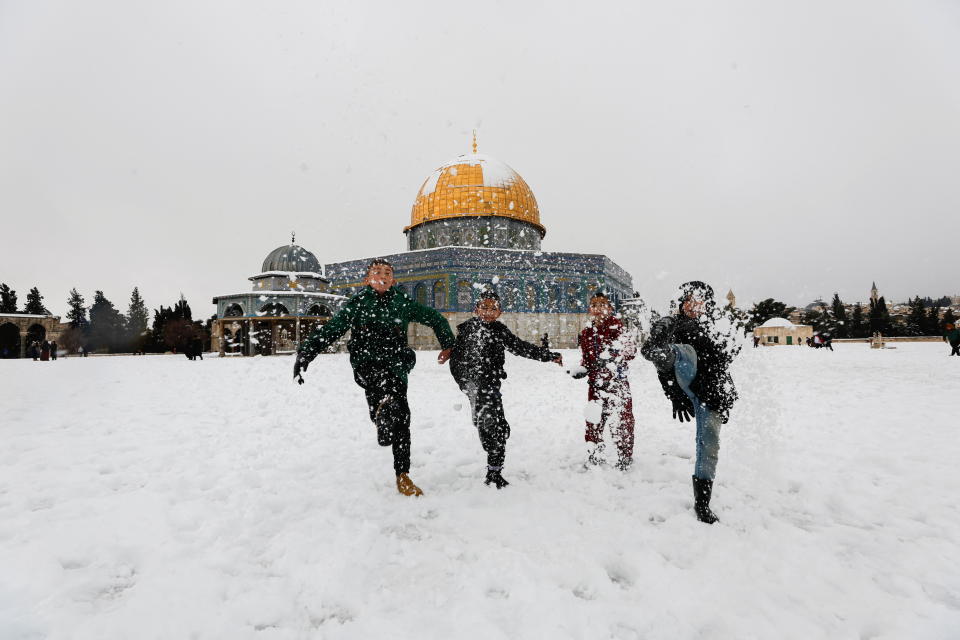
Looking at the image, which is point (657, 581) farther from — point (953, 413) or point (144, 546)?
point (953, 413)

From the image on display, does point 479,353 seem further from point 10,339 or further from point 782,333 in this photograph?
point 782,333

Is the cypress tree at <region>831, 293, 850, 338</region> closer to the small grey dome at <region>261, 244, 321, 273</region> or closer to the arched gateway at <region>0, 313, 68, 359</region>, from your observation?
the small grey dome at <region>261, 244, 321, 273</region>

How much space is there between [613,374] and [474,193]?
1372 inches

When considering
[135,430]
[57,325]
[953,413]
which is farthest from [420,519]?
[57,325]

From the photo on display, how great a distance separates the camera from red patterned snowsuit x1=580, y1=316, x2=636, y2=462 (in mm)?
4543

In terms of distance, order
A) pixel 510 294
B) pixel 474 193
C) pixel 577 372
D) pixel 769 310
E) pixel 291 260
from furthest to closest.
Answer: pixel 769 310 < pixel 291 260 < pixel 474 193 < pixel 510 294 < pixel 577 372

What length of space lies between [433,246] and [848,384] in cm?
3131

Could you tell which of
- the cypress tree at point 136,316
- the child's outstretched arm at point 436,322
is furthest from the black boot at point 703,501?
the cypress tree at point 136,316

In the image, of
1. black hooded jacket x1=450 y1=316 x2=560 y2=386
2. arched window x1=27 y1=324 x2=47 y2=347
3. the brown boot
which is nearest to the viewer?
the brown boot

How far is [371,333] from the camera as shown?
390cm

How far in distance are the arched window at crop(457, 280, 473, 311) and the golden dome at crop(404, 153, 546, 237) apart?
249 inches

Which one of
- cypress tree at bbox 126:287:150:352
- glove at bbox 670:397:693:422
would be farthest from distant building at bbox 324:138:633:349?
cypress tree at bbox 126:287:150:352

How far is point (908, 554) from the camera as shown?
111 inches

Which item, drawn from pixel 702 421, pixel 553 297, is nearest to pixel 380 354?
pixel 702 421
